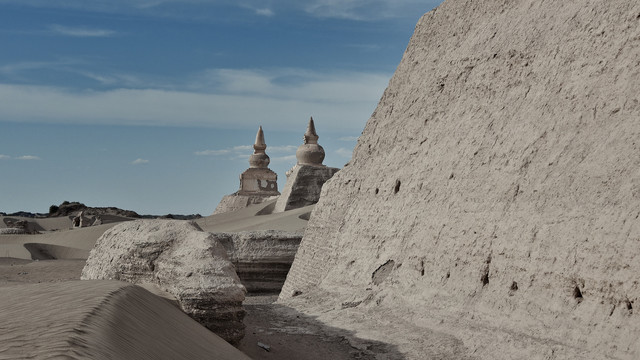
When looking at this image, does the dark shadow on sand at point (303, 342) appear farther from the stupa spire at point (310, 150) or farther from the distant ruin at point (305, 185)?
the stupa spire at point (310, 150)

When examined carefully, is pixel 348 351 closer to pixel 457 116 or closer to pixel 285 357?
pixel 285 357

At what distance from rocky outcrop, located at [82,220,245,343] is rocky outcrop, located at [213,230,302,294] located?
4034 mm

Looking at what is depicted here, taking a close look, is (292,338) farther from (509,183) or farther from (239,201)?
(239,201)

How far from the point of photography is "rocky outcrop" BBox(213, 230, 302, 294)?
11.7 metres

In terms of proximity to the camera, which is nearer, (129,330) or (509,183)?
(129,330)

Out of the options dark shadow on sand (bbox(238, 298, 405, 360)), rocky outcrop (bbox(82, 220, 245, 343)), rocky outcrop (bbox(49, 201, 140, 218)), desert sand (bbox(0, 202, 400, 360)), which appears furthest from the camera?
rocky outcrop (bbox(49, 201, 140, 218))

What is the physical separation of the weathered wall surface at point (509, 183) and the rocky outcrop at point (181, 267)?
2.11 m

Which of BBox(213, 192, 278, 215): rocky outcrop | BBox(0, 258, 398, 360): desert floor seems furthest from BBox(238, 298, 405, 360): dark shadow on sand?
BBox(213, 192, 278, 215): rocky outcrop

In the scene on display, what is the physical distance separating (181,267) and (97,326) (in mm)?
2656

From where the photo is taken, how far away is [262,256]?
1169 centimetres

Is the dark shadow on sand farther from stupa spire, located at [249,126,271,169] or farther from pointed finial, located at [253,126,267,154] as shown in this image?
pointed finial, located at [253,126,267,154]

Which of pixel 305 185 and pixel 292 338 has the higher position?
pixel 305 185

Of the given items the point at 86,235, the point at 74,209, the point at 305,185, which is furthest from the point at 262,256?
the point at 74,209

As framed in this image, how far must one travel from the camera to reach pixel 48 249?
70.7 feet
